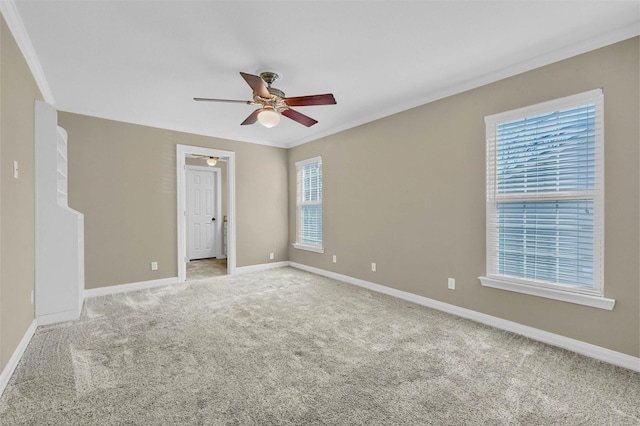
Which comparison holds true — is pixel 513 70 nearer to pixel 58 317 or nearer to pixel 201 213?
pixel 58 317

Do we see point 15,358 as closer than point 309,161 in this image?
Yes

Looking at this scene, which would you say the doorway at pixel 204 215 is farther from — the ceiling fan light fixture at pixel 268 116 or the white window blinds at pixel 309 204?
the ceiling fan light fixture at pixel 268 116

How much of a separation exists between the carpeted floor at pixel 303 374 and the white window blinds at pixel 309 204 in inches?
86.7

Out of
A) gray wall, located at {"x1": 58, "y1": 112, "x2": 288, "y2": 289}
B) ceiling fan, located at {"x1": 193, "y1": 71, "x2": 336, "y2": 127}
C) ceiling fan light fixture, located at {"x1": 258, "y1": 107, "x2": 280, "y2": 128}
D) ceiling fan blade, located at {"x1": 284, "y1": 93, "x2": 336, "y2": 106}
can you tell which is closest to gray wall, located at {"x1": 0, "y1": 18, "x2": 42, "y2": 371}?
gray wall, located at {"x1": 58, "y1": 112, "x2": 288, "y2": 289}

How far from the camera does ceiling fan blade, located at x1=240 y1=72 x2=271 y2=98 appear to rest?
7.75 feet

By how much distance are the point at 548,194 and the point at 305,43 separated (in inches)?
93.4

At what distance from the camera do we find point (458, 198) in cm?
321

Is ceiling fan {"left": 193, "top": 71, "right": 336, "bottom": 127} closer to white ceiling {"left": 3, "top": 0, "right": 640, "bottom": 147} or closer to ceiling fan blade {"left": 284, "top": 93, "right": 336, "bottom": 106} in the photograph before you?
ceiling fan blade {"left": 284, "top": 93, "right": 336, "bottom": 106}

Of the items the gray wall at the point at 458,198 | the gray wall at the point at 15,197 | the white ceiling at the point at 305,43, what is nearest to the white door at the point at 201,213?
the gray wall at the point at 458,198

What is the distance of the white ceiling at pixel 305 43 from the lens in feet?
6.52

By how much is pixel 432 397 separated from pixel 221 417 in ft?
4.03

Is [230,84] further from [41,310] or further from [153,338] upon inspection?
[41,310]

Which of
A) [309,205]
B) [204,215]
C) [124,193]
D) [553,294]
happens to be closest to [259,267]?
[309,205]

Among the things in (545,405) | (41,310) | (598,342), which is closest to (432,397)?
(545,405)
